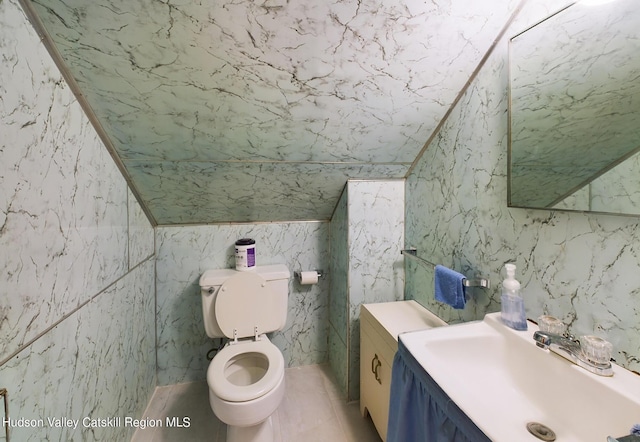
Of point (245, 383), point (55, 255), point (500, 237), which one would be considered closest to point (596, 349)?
point (500, 237)

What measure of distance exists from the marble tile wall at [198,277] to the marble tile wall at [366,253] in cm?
36

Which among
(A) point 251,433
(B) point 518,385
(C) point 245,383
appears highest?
(B) point 518,385

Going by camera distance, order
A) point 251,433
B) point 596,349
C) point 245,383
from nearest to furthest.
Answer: point 596,349 → point 251,433 → point 245,383

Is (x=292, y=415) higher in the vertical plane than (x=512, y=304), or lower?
lower

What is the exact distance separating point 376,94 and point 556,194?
30.6 inches

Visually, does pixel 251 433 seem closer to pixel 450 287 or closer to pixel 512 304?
pixel 450 287

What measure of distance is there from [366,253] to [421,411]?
38.9 inches

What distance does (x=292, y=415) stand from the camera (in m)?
1.72

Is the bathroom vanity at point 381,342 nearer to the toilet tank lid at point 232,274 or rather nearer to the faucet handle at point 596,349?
the toilet tank lid at point 232,274

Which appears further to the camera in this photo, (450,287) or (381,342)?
(381,342)

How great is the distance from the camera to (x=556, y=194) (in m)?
0.93

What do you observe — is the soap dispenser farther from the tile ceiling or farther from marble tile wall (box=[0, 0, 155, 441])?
marble tile wall (box=[0, 0, 155, 441])

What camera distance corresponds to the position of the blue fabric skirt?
0.70 meters

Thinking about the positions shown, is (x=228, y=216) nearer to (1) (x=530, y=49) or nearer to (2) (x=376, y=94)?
(2) (x=376, y=94)
